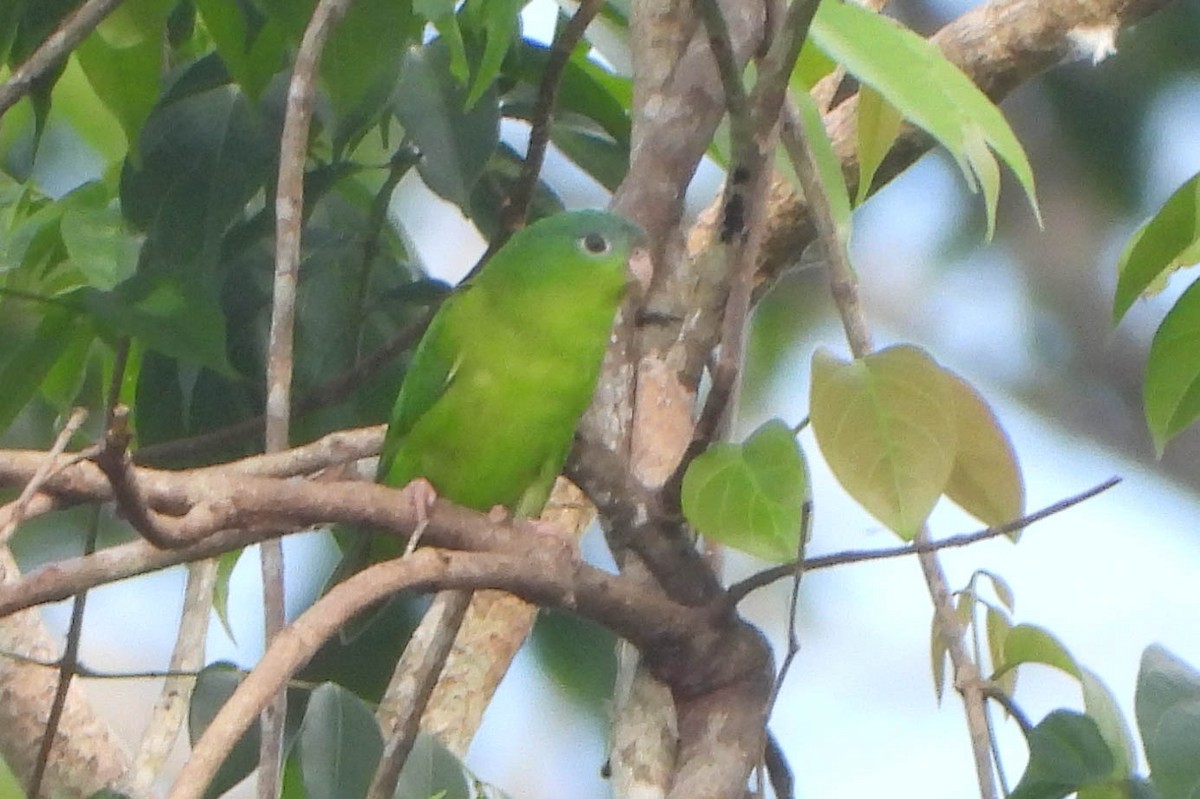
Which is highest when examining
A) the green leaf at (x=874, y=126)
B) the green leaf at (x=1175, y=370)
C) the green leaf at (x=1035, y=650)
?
the green leaf at (x=874, y=126)

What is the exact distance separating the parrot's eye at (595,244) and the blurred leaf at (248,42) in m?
0.39

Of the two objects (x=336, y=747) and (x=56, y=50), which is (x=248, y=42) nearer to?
(x=56, y=50)

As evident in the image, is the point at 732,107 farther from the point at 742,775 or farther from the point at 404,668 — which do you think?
the point at 404,668

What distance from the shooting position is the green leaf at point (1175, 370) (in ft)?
3.50

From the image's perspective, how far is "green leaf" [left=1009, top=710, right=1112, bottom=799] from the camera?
1024 millimetres

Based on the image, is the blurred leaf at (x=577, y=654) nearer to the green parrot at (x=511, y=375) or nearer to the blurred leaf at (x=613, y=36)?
A: the green parrot at (x=511, y=375)

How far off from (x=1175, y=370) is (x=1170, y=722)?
0.89ft

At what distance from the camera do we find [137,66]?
62.7 inches

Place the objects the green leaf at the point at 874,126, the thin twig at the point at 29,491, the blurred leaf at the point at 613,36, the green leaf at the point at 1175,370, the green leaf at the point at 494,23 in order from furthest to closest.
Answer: the blurred leaf at the point at 613,36, the green leaf at the point at 874,126, the green leaf at the point at 494,23, the green leaf at the point at 1175,370, the thin twig at the point at 29,491

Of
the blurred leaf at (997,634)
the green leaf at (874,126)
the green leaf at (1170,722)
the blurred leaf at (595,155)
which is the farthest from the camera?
the blurred leaf at (595,155)

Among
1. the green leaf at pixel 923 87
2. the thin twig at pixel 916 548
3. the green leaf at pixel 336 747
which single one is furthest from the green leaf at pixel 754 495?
the green leaf at pixel 336 747

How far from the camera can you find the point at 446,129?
5.05 ft

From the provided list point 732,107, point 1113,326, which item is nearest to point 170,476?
point 732,107

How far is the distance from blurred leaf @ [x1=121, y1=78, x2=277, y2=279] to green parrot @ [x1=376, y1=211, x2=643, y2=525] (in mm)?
316
